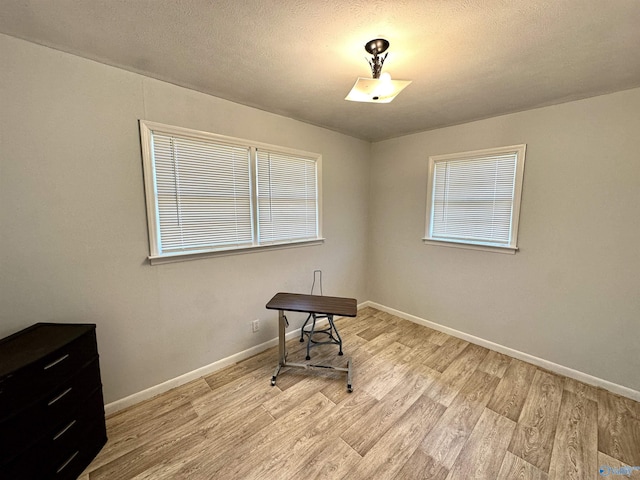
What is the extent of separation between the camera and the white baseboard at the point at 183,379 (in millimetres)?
1853

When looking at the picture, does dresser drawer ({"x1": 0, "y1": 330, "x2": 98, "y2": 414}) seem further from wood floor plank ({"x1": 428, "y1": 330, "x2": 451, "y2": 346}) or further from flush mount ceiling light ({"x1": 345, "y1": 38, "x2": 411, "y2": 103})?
wood floor plank ({"x1": 428, "y1": 330, "x2": 451, "y2": 346})

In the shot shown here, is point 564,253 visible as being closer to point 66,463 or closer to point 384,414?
point 384,414

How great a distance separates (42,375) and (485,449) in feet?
8.33

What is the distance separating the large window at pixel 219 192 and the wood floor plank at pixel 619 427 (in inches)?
108

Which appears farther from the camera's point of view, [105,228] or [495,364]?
[495,364]

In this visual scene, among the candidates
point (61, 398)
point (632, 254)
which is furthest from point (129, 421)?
point (632, 254)

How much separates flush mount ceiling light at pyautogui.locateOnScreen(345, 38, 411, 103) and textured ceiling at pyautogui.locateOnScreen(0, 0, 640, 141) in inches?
2.3

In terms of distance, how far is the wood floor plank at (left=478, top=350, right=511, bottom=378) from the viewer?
2320mm

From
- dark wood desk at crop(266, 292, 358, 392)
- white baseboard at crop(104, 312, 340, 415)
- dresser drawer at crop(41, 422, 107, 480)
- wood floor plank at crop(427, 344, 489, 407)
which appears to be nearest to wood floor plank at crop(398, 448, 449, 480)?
wood floor plank at crop(427, 344, 489, 407)

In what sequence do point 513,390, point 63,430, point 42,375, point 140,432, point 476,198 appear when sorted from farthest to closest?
1. point 476,198
2. point 513,390
3. point 140,432
4. point 63,430
5. point 42,375

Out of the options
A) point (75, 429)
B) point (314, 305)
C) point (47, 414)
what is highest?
point (314, 305)

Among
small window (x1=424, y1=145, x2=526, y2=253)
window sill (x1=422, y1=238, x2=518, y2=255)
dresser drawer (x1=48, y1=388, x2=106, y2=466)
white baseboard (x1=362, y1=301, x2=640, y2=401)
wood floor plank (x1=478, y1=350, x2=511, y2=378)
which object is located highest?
small window (x1=424, y1=145, x2=526, y2=253)

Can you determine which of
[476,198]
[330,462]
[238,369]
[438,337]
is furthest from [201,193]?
[438,337]

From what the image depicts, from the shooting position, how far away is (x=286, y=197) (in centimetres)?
269
